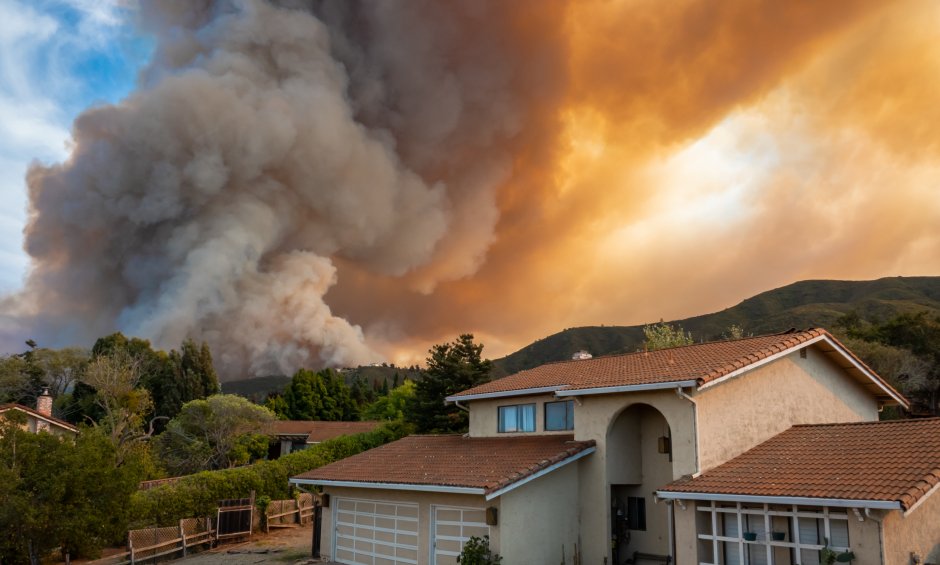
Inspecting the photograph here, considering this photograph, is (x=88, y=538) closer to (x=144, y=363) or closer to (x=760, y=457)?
(x=760, y=457)

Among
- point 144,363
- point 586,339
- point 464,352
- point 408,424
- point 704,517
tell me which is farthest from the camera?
point 586,339

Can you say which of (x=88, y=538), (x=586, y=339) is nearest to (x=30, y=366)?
(x=88, y=538)

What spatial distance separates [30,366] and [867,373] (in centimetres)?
7556

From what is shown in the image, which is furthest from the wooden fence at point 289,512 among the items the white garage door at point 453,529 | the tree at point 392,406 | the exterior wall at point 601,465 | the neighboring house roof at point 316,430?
the tree at point 392,406

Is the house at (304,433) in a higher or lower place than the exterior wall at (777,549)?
higher

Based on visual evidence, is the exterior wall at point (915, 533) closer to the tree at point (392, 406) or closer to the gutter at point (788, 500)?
the gutter at point (788, 500)

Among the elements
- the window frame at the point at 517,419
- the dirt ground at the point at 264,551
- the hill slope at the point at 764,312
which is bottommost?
the dirt ground at the point at 264,551

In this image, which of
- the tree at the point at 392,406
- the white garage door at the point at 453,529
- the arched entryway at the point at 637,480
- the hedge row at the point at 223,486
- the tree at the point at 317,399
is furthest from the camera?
the tree at the point at 317,399

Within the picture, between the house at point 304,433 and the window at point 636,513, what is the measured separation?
34810 mm

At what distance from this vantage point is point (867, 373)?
796 inches

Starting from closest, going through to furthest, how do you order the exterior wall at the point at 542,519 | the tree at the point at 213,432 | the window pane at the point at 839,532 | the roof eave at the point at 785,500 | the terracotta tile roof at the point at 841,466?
the roof eave at the point at 785,500
the terracotta tile roof at the point at 841,466
the window pane at the point at 839,532
the exterior wall at the point at 542,519
the tree at the point at 213,432

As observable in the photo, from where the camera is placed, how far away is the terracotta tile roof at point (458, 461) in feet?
57.9

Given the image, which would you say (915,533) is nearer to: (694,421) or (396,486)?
(694,421)

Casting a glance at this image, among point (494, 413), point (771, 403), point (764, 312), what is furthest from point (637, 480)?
point (764, 312)
